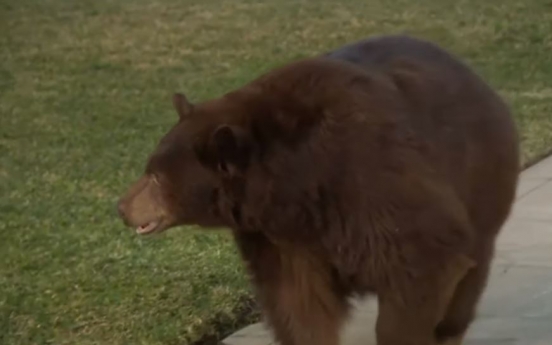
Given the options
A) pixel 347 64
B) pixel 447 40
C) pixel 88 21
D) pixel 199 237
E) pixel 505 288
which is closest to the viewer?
pixel 347 64

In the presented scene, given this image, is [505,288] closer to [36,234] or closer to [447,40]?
[36,234]

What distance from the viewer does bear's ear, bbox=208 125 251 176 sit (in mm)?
3502

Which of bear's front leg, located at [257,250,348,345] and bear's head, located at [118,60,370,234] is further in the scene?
bear's front leg, located at [257,250,348,345]

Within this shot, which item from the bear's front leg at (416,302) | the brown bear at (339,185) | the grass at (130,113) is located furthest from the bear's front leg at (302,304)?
the grass at (130,113)

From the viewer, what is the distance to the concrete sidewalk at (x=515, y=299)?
4.68 metres

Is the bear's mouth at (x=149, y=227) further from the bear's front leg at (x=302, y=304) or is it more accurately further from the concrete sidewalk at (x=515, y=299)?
the concrete sidewalk at (x=515, y=299)

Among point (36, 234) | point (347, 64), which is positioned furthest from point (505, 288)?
point (36, 234)

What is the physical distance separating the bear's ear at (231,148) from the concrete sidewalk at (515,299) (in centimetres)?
105

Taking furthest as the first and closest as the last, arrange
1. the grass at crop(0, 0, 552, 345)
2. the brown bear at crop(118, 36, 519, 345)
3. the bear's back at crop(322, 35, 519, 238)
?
the grass at crop(0, 0, 552, 345) < the bear's back at crop(322, 35, 519, 238) < the brown bear at crop(118, 36, 519, 345)

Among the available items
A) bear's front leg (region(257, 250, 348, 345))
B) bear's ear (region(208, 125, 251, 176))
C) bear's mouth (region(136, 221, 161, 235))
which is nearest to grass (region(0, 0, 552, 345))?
bear's front leg (region(257, 250, 348, 345))

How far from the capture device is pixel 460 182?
3.78 meters

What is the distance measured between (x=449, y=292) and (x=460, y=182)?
0.34m

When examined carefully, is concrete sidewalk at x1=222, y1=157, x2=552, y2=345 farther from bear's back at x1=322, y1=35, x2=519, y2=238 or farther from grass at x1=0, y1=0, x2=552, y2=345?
bear's back at x1=322, y1=35, x2=519, y2=238

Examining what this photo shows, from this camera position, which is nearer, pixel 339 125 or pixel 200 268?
pixel 339 125
